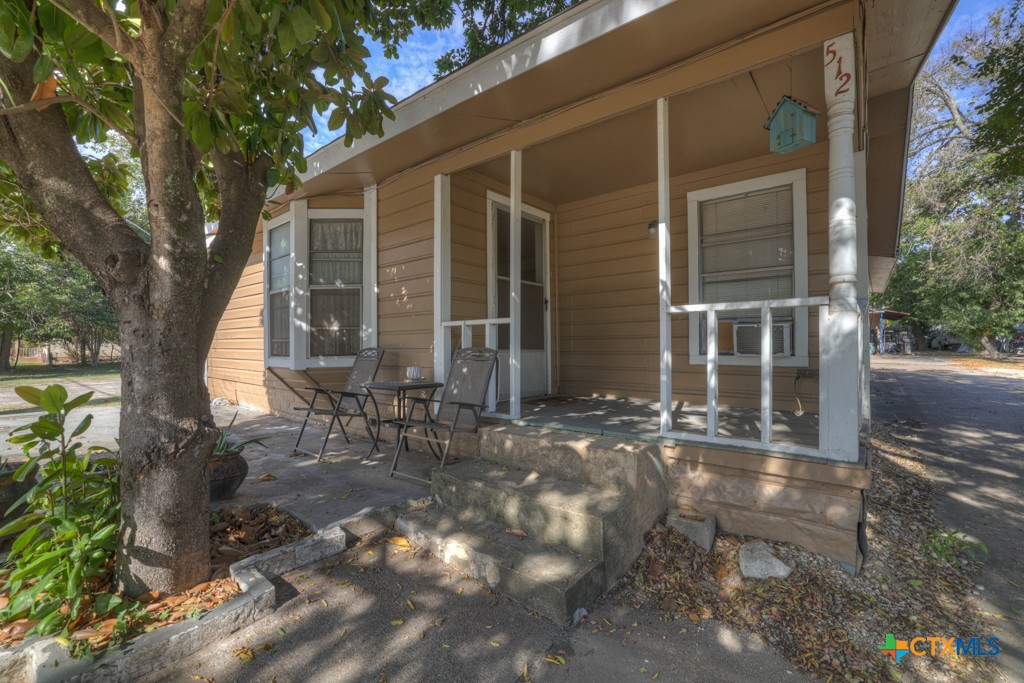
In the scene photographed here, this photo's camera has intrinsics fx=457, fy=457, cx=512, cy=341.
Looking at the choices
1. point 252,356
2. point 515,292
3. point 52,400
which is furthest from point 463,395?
point 252,356

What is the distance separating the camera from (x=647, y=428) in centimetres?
A: 308

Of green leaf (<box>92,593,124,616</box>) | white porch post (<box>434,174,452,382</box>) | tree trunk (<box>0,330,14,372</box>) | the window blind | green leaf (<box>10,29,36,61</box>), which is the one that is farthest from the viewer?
tree trunk (<box>0,330,14,372</box>)

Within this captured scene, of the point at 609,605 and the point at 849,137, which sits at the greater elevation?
the point at 849,137

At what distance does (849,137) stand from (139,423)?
3.52 meters

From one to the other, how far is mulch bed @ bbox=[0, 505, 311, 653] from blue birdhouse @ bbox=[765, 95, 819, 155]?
3318mm

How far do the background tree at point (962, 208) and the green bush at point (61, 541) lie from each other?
1183 cm

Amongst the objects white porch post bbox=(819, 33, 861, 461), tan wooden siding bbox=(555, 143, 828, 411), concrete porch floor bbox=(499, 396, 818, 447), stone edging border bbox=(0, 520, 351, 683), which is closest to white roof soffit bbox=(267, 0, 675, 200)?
white porch post bbox=(819, 33, 861, 461)

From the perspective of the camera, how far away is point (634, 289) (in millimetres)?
4805

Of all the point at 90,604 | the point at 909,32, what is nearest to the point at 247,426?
the point at 90,604

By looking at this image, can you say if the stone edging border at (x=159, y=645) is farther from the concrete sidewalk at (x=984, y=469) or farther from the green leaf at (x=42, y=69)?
the concrete sidewalk at (x=984, y=469)

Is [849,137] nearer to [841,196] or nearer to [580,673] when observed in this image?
[841,196]

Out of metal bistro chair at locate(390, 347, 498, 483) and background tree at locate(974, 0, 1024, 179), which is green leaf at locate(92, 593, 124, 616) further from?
background tree at locate(974, 0, 1024, 179)

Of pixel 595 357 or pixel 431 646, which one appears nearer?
pixel 431 646

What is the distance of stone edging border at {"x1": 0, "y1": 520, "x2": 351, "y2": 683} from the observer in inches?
58.5
